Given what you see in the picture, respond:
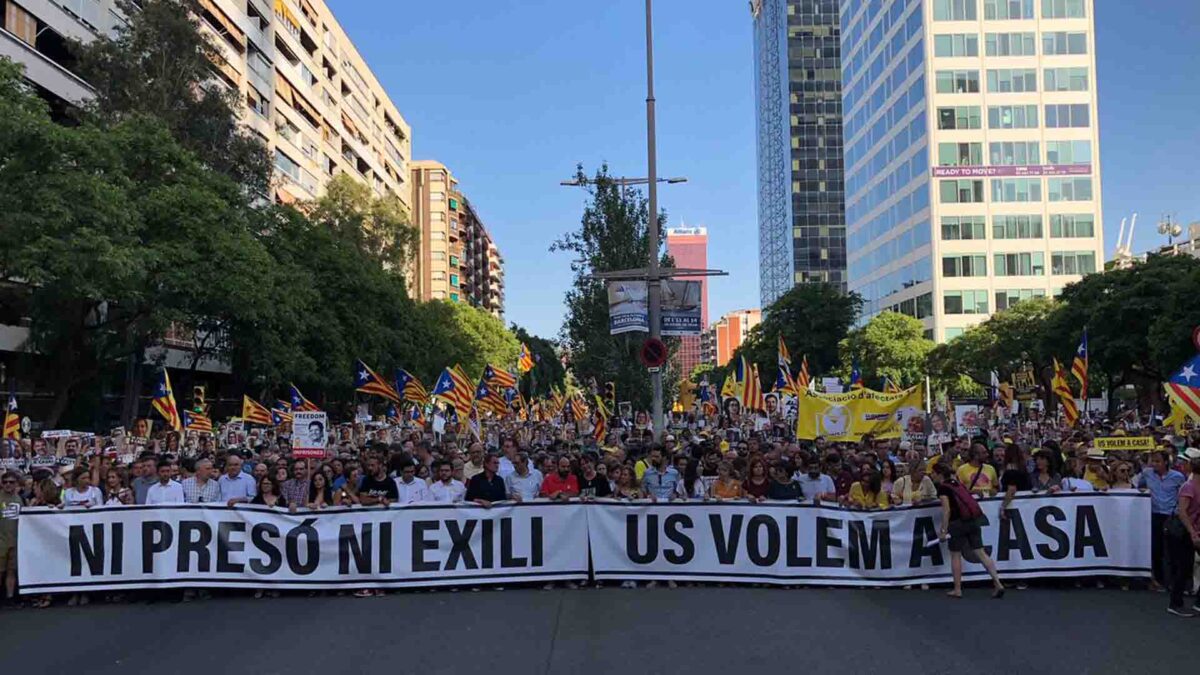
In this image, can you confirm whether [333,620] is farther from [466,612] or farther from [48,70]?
[48,70]

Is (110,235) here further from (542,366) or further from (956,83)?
(542,366)

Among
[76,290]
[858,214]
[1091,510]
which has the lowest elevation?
[1091,510]

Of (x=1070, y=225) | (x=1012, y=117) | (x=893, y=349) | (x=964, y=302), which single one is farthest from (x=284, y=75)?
(x=1070, y=225)

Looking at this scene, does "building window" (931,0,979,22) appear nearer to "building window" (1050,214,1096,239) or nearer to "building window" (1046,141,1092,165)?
"building window" (1046,141,1092,165)

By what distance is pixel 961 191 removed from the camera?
3201 inches

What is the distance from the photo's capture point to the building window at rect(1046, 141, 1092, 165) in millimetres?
81375

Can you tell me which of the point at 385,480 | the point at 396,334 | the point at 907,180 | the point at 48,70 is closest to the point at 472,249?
the point at 907,180

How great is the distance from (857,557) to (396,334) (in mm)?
41822

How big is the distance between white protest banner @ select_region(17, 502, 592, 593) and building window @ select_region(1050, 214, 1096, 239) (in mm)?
78837

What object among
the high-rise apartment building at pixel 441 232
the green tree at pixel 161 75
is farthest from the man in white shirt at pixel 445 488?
the high-rise apartment building at pixel 441 232

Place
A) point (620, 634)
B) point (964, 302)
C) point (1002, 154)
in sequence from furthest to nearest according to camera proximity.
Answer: point (1002, 154) < point (964, 302) < point (620, 634)

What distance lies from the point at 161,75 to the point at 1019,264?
6444 centimetres

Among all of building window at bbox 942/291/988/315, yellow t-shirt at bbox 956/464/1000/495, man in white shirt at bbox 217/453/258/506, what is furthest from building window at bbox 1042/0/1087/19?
man in white shirt at bbox 217/453/258/506

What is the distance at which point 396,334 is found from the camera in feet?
168
